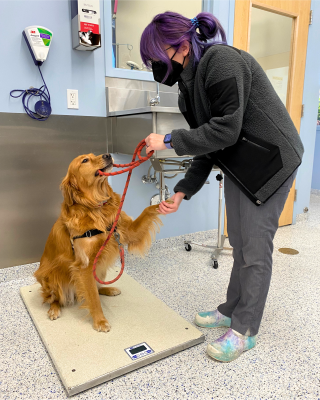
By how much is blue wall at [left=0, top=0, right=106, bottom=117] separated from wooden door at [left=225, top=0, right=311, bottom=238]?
1315mm

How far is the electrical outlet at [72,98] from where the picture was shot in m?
2.09

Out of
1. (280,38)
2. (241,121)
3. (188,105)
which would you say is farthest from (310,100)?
(241,121)

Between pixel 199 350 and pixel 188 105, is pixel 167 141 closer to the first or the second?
pixel 188 105

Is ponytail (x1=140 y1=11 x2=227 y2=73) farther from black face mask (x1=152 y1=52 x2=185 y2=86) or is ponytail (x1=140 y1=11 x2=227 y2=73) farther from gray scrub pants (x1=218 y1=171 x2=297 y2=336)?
gray scrub pants (x1=218 y1=171 x2=297 y2=336)

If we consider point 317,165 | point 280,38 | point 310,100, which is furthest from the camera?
point 317,165

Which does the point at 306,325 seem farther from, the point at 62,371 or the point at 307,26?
the point at 307,26

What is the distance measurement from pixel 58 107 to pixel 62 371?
5.11ft

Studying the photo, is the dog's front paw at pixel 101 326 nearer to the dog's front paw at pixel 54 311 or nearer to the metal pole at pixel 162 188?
the dog's front paw at pixel 54 311

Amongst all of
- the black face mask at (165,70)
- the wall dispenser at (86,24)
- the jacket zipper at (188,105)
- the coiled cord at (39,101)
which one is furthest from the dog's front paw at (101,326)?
the wall dispenser at (86,24)

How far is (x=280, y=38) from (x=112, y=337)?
9.82ft

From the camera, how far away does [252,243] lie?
1289mm

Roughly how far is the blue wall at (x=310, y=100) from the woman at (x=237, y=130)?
239 cm

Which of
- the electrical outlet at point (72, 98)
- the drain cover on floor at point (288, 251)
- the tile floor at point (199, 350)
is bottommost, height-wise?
the drain cover on floor at point (288, 251)

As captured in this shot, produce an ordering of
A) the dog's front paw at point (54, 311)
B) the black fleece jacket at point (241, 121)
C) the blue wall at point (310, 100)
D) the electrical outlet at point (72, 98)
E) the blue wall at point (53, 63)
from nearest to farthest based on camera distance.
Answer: the black fleece jacket at point (241, 121) < the dog's front paw at point (54, 311) < the blue wall at point (53, 63) < the electrical outlet at point (72, 98) < the blue wall at point (310, 100)
